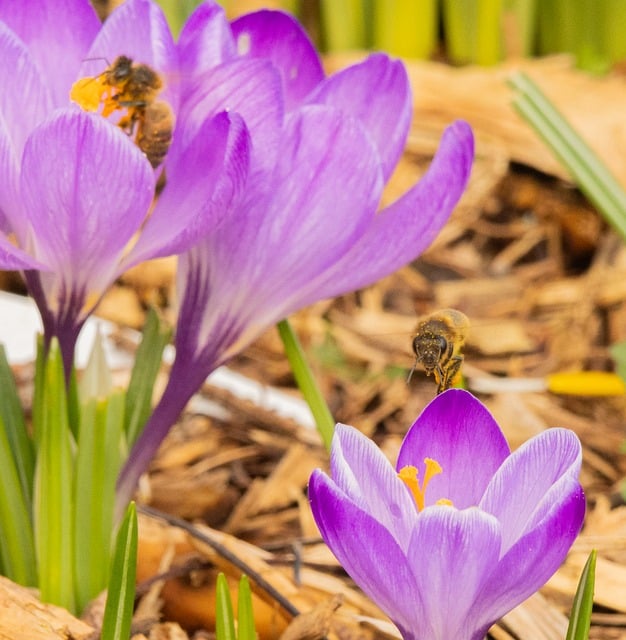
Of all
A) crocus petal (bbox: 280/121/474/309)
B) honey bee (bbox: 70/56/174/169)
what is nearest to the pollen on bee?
honey bee (bbox: 70/56/174/169)

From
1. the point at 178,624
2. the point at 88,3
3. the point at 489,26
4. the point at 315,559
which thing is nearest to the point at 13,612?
the point at 178,624

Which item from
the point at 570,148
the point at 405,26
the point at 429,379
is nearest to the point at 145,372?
the point at 570,148

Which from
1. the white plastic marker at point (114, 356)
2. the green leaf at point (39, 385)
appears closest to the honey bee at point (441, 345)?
the green leaf at point (39, 385)

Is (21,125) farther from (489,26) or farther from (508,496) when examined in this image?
(489,26)

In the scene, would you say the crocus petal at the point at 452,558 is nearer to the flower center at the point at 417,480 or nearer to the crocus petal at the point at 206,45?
the flower center at the point at 417,480

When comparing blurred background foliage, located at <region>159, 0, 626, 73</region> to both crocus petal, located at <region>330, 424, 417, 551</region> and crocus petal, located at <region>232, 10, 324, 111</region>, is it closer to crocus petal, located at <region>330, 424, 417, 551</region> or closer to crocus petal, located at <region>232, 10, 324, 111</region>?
crocus petal, located at <region>232, 10, 324, 111</region>

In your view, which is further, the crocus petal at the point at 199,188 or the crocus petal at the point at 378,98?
the crocus petal at the point at 378,98

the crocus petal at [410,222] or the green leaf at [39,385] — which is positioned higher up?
the crocus petal at [410,222]
